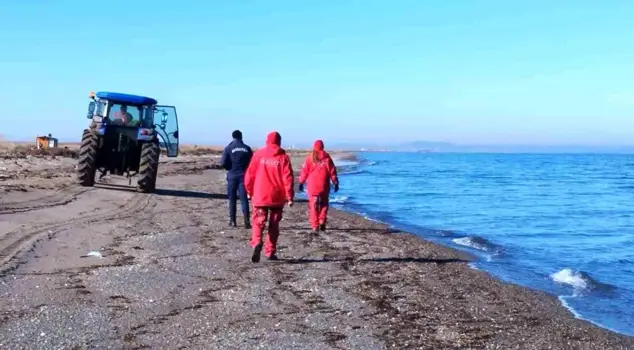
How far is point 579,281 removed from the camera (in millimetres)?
10797

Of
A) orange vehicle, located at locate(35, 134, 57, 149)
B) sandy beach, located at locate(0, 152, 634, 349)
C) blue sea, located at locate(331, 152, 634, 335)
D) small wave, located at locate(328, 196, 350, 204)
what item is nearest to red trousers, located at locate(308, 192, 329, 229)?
sandy beach, located at locate(0, 152, 634, 349)

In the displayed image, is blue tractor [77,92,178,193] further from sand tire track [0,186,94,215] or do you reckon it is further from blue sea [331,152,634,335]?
blue sea [331,152,634,335]

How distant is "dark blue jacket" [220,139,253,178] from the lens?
12867 millimetres

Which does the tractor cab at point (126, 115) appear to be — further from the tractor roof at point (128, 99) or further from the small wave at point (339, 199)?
the small wave at point (339, 199)

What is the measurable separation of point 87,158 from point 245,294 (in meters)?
13.1

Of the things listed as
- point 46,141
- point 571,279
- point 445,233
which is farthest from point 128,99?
point 46,141

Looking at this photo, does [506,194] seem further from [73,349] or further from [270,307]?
[73,349]

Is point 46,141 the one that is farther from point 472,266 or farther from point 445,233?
point 472,266

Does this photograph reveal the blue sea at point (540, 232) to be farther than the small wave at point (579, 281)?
No

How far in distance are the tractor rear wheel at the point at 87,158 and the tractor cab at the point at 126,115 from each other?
0.25 m

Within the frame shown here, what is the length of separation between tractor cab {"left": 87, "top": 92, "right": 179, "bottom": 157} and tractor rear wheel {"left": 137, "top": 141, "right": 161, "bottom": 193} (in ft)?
0.73

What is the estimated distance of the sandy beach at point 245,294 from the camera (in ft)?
20.0

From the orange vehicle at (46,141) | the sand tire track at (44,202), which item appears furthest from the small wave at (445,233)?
the orange vehicle at (46,141)

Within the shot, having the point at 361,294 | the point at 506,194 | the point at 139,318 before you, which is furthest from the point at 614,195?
the point at 139,318
